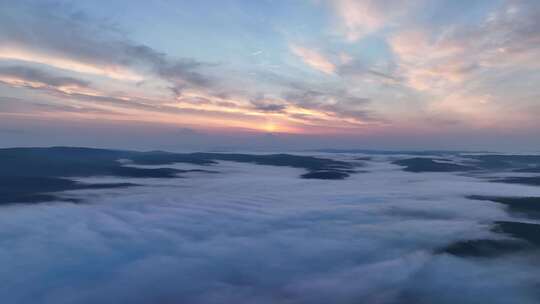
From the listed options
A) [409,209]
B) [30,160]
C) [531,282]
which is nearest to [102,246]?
[531,282]

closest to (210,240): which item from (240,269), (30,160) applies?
(240,269)

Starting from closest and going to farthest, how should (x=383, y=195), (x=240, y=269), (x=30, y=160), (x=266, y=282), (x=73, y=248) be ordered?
(x=266, y=282) → (x=240, y=269) → (x=73, y=248) → (x=383, y=195) → (x=30, y=160)

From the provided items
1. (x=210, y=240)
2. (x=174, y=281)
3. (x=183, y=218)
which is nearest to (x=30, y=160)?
(x=183, y=218)

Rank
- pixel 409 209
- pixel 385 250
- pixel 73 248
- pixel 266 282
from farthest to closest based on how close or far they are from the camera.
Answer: pixel 409 209 → pixel 73 248 → pixel 385 250 → pixel 266 282

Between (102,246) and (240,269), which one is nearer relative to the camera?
(240,269)

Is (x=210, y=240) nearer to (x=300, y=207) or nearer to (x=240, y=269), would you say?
(x=240, y=269)

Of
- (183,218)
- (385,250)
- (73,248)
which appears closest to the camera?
(385,250)

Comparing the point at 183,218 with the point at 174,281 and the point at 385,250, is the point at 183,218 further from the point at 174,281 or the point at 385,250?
the point at 385,250

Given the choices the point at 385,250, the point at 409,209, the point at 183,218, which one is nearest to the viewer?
the point at 385,250

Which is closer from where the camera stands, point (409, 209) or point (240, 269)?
point (240, 269)
